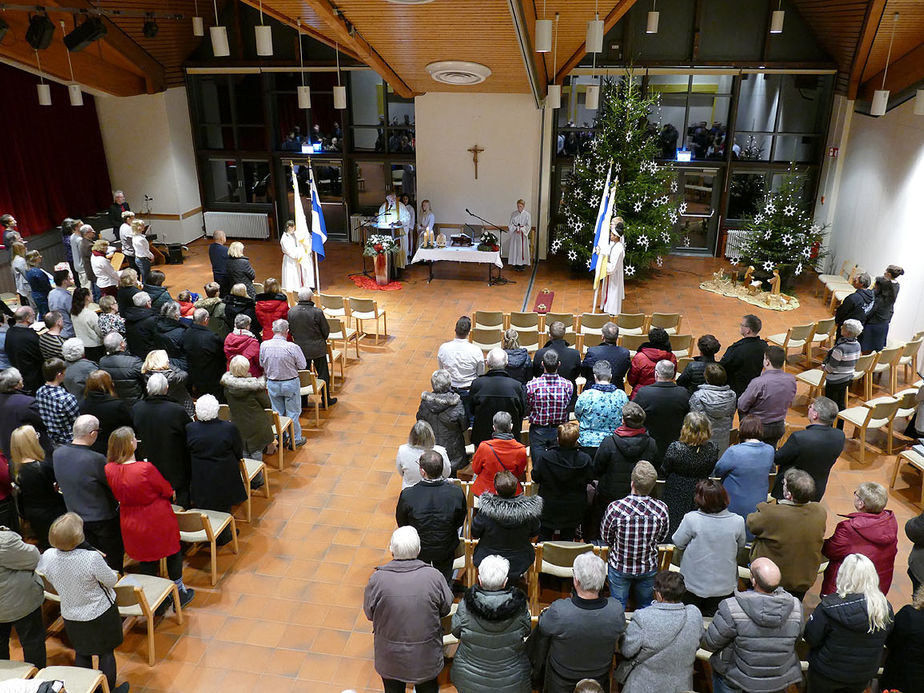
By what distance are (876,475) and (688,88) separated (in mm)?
9520

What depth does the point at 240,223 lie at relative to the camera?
16.6 m

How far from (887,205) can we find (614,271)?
188 inches

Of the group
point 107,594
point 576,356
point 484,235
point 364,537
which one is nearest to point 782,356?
point 576,356

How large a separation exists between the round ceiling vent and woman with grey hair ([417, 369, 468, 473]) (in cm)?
668

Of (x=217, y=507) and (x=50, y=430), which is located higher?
(x=50, y=430)

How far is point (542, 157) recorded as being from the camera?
14.5 metres

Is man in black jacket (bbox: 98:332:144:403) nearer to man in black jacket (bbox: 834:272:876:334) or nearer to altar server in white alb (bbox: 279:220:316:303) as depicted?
altar server in white alb (bbox: 279:220:316:303)

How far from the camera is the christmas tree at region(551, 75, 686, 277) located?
42.5ft

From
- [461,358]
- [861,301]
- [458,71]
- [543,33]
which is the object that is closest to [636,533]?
[461,358]

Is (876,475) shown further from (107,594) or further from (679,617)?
(107,594)

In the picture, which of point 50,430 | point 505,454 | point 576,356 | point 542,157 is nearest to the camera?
point 505,454

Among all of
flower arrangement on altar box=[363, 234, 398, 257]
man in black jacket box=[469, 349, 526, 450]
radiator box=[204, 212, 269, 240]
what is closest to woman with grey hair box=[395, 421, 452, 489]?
man in black jacket box=[469, 349, 526, 450]

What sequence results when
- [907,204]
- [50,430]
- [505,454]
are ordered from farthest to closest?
[907,204]
[50,430]
[505,454]

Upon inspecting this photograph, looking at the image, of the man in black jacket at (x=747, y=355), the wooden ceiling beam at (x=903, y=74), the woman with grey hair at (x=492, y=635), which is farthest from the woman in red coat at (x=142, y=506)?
the wooden ceiling beam at (x=903, y=74)
